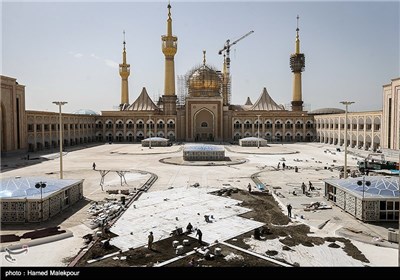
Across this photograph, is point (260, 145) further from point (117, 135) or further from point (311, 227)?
point (311, 227)

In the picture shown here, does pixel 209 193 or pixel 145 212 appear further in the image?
pixel 209 193

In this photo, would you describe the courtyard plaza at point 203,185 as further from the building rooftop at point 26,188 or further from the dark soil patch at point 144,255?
the building rooftop at point 26,188

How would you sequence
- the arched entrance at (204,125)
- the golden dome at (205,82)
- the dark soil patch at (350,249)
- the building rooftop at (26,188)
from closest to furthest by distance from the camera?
the dark soil patch at (350,249) < the building rooftop at (26,188) < the arched entrance at (204,125) < the golden dome at (205,82)

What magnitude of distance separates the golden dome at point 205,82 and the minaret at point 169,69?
21.9 ft

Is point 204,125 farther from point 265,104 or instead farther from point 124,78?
point 124,78

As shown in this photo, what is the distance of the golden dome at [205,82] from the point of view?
84312 millimetres

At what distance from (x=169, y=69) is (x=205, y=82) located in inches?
414

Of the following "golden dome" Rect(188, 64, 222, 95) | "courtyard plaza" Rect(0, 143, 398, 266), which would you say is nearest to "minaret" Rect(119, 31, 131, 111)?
"golden dome" Rect(188, 64, 222, 95)

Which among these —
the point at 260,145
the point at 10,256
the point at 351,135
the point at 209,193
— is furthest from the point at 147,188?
the point at 351,135

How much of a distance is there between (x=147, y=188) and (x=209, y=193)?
5.46 meters

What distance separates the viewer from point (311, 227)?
1691 cm

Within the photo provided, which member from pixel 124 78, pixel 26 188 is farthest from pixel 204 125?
pixel 26 188

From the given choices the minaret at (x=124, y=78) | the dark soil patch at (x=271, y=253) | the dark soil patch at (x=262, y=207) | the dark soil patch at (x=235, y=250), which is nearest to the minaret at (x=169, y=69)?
the minaret at (x=124, y=78)

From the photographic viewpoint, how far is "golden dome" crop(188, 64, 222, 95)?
84.3 metres
